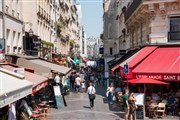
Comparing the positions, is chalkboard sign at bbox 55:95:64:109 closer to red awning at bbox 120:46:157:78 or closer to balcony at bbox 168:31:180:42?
red awning at bbox 120:46:157:78

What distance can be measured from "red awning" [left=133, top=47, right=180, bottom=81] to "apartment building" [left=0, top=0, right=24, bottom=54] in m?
8.27

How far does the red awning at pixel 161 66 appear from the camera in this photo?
20.7 m

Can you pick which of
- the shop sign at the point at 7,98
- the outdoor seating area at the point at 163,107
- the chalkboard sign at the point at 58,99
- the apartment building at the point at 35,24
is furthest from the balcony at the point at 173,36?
the shop sign at the point at 7,98

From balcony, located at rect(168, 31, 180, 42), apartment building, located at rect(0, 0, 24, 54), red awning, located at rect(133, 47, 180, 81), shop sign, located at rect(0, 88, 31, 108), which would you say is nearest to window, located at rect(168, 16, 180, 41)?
balcony, located at rect(168, 31, 180, 42)

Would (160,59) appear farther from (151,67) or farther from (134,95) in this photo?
(134,95)

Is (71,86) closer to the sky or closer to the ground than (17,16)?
closer to the ground

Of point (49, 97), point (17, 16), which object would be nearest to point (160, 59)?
point (49, 97)

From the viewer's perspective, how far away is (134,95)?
19.3 m

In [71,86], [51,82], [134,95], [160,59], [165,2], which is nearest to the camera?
[134,95]

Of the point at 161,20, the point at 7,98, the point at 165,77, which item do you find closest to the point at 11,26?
the point at 161,20

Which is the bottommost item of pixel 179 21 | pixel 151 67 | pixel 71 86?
pixel 71 86

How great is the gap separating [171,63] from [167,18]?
4173 mm

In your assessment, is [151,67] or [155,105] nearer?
[155,105]

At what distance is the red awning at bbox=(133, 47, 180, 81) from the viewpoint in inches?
816
